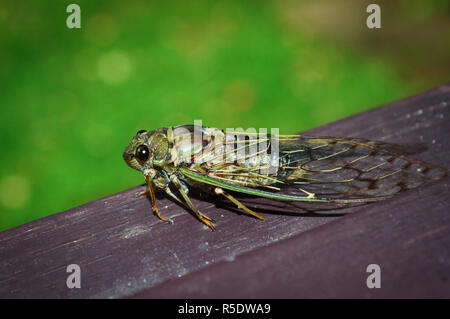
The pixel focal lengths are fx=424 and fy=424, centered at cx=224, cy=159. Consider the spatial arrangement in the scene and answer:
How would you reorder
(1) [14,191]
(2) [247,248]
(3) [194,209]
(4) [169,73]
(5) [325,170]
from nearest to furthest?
(2) [247,248]
(3) [194,209]
(5) [325,170]
(1) [14,191]
(4) [169,73]

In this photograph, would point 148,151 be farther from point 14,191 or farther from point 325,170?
point 14,191

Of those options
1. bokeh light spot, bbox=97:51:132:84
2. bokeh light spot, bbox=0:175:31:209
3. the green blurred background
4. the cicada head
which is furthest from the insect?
bokeh light spot, bbox=97:51:132:84

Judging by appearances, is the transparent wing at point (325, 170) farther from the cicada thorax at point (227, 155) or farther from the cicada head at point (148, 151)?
the cicada head at point (148, 151)

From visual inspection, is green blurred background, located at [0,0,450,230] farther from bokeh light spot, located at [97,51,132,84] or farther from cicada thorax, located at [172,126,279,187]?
cicada thorax, located at [172,126,279,187]

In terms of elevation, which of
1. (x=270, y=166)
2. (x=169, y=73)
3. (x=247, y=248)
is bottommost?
(x=247, y=248)

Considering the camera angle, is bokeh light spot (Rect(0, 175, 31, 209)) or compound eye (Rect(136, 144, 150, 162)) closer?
compound eye (Rect(136, 144, 150, 162))

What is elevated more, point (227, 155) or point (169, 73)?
point (169, 73)

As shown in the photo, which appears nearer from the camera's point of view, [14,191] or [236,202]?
[236,202]

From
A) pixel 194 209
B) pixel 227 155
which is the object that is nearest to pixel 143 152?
pixel 227 155
